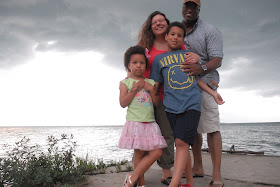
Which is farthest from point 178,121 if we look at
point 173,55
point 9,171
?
point 9,171

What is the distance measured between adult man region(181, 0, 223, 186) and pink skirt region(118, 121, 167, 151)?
2.68ft

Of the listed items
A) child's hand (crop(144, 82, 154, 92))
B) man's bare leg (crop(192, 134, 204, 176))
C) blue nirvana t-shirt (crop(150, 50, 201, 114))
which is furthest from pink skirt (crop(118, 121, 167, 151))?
man's bare leg (crop(192, 134, 204, 176))

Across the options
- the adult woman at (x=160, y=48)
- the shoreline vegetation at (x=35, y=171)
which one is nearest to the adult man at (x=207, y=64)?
the adult woman at (x=160, y=48)

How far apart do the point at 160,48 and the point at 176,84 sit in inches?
34.3

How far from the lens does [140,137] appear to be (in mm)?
2676

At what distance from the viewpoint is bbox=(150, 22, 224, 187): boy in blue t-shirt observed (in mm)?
2523

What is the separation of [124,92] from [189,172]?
1.29 metres

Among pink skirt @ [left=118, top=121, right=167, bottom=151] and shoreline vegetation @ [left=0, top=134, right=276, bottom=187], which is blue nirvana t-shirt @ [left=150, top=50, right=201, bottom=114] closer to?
pink skirt @ [left=118, top=121, right=167, bottom=151]

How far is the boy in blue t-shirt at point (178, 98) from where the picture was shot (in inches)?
99.3

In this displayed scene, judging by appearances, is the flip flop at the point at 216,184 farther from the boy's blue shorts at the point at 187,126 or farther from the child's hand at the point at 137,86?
the child's hand at the point at 137,86

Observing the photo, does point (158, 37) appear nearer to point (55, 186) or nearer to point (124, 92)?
point (124, 92)

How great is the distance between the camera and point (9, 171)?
9.11ft

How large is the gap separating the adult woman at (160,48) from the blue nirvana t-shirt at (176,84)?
0.38 metres

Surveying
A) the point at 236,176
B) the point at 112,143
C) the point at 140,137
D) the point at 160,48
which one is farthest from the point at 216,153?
the point at 112,143
